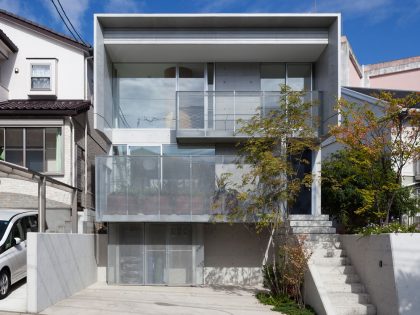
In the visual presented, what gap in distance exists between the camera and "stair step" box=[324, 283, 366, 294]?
36.4 ft

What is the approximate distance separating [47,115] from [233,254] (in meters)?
7.42

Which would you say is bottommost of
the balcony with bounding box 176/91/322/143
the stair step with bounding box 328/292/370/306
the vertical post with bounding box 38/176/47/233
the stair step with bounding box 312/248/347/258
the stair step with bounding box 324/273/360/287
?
the stair step with bounding box 328/292/370/306

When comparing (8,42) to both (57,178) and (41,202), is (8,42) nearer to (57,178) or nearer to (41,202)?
(57,178)

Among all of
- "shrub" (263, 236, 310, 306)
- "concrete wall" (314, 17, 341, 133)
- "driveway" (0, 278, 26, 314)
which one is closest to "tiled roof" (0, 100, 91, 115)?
"driveway" (0, 278, 26, 314)

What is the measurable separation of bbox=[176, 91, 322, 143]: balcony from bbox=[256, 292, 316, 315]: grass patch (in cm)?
501

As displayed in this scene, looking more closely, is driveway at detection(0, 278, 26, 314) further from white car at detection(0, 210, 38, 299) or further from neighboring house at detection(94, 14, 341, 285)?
neighboring house at detection(94, 14, 341, 285)

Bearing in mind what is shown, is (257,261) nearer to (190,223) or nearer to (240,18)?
(190,223)

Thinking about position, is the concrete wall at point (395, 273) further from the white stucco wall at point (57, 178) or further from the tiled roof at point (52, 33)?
the tiled roof at point (52, 33)

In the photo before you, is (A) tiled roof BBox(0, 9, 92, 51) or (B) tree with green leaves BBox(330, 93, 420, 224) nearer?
(B) tree with green leaves BBox(330, 93, 420, 224)

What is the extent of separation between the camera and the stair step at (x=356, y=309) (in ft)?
34.2

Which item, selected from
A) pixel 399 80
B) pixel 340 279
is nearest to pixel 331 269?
pixel 340 279

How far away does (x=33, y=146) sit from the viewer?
16234 mm

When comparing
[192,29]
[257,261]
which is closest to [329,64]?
[192,29]

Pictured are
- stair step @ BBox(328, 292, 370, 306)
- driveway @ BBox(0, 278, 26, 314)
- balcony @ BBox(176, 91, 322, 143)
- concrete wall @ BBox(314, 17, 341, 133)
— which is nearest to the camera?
driveway @ BBox(0, 278, 26, 314)
